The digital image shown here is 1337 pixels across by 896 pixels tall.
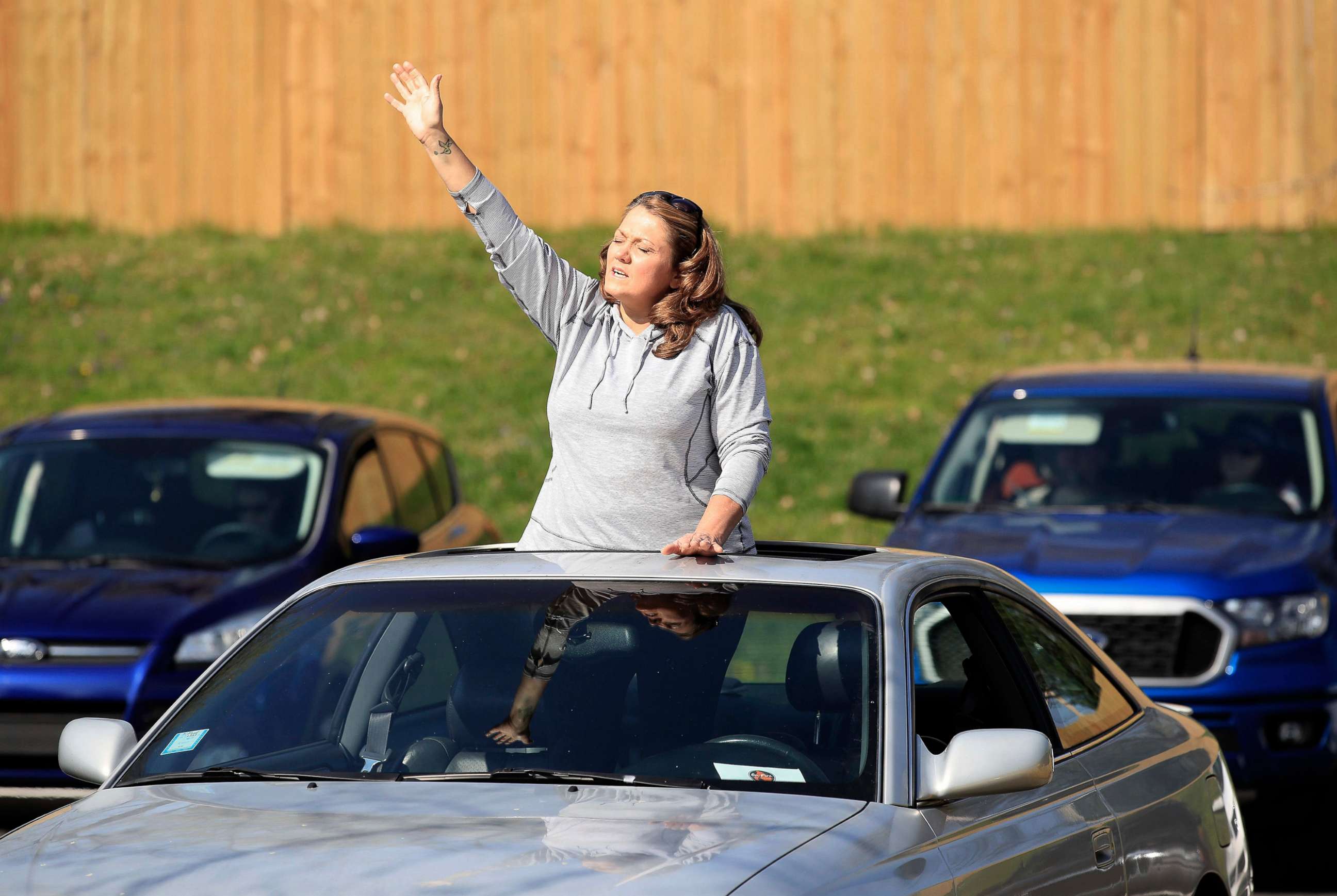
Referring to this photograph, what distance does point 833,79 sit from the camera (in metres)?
15.5

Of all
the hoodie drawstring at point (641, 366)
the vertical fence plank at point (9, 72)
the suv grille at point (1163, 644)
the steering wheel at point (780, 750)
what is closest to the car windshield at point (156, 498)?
the suv grille at point (1163, 644)

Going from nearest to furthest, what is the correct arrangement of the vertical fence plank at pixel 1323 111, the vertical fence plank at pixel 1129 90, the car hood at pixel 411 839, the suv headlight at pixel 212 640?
the car hood at pixel 411 839, the suv headlight at pixel 212 640, the vertical fence plank at pixel 1323 111, the vertical fence plank at pixel 1129 90

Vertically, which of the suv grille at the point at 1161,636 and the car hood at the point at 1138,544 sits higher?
the car hood at the point at 1138,544

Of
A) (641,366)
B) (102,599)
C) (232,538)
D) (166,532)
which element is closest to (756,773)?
(641,366)

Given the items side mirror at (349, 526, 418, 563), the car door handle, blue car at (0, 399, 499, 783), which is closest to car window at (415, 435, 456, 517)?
blue car at (0, 399, 499, 783)

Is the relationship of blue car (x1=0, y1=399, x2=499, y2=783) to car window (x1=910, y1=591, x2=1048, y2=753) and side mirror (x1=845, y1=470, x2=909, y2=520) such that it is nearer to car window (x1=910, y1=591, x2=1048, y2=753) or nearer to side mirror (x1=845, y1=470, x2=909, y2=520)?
side mirror (x1=845, y1=470, x2=909, y2=520)

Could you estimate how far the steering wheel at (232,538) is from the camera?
7.48 metres

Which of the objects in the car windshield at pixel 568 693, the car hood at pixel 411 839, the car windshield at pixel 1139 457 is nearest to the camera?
the car hood at pixel 411 839

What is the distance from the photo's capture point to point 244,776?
132 inches

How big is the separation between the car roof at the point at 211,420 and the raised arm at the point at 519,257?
372 centimetres

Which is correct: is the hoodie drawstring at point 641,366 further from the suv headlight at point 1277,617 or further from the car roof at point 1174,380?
the car roof at point 1174,380

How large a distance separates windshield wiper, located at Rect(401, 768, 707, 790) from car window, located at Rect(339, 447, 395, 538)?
4.39 m

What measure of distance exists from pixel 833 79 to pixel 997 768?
12913mm

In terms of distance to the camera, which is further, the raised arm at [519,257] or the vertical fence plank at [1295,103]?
the vertical fence plank at [1295,103]
